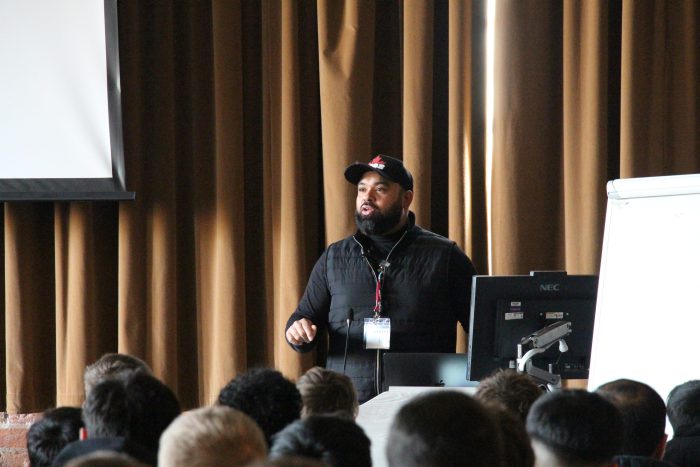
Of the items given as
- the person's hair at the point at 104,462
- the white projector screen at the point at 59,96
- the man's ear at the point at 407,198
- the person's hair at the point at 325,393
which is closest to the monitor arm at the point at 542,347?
the person's hair at the point at 325,393

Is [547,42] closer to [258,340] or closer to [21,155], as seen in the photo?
[258,340]

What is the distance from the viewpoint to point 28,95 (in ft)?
13.5

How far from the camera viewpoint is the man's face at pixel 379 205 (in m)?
3.67

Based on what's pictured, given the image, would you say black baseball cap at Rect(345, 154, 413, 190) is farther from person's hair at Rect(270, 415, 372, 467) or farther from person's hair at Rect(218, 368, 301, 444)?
person's hair at Rect(270, 415, 372, 467)

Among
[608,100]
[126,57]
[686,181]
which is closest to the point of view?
[686,181]

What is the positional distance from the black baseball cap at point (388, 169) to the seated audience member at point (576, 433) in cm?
224

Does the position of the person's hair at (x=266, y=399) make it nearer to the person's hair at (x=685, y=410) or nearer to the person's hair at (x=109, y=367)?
the person's hair at (x=109, y=367)

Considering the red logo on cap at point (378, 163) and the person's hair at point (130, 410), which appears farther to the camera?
the red logo on cap at point (378, 163)

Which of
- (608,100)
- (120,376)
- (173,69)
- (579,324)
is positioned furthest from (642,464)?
(173,69)

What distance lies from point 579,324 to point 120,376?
1729 millimetres

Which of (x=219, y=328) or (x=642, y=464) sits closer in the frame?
(x=642, y=464)

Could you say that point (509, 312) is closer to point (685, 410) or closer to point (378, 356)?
point (378, 356)

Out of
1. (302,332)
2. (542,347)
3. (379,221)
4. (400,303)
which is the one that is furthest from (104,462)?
(379,221)

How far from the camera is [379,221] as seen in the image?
367 cm
